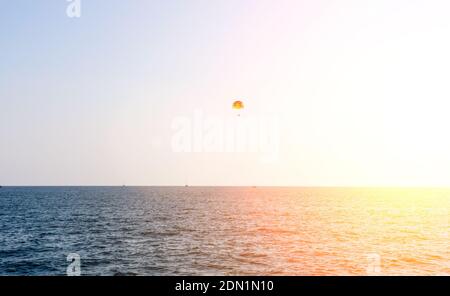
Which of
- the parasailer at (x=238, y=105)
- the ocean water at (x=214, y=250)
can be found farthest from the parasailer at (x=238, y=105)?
the ocean water at (x=214, y=250)

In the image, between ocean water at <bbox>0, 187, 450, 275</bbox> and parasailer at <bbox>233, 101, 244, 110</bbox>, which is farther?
ocean water at <bbox>0, 187, 450, 275</bbox>

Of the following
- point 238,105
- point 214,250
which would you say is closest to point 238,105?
point 238,105

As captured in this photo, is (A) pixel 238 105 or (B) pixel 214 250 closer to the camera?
(A) pixel 238 105

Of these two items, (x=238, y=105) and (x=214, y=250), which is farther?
(x=214, y=250)

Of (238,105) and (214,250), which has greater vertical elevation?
(238,105)

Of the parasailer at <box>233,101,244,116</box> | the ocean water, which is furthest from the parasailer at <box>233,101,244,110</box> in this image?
the ocean water

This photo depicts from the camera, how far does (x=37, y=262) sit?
40.2 metres

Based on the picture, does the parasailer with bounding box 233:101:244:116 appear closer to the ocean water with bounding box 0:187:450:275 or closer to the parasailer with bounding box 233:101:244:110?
the parasailer with bounding box 233:101:244:110

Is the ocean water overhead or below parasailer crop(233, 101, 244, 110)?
below

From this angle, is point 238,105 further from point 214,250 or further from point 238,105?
point 214,250

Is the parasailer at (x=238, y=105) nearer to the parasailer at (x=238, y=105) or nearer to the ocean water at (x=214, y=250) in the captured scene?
the parasailer at (x=238, y=105)
